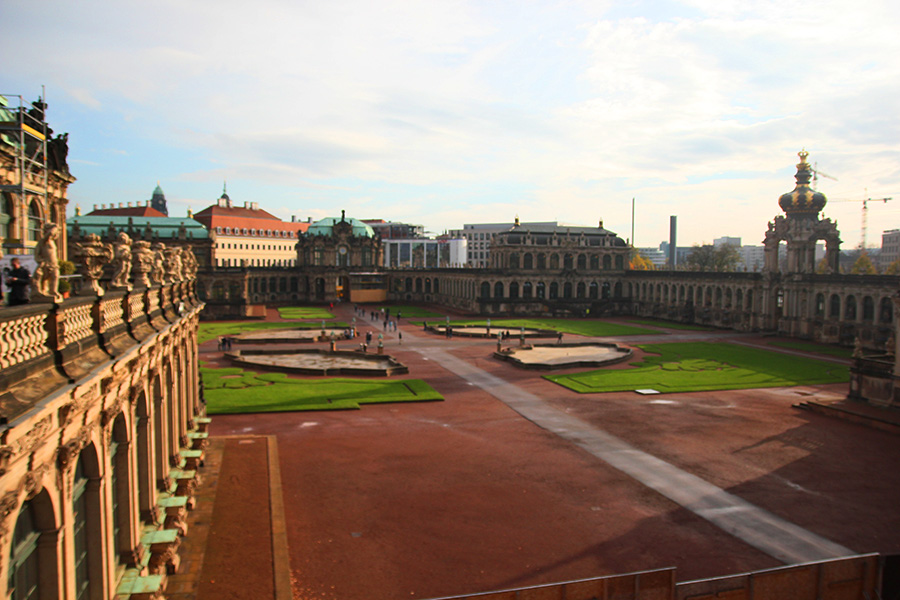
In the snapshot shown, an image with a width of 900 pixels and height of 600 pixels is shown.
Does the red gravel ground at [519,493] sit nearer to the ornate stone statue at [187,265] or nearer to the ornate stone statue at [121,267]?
the ornate stone statue at [187,265]

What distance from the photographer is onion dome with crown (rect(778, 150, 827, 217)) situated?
84312 millimetres

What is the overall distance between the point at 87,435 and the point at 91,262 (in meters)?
5.15

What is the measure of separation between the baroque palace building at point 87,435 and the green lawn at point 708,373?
32.5 m

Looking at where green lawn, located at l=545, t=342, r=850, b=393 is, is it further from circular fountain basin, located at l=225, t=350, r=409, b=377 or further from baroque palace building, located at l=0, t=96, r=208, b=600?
baroque palace building, located at l=0, t=96, r=208, b=600

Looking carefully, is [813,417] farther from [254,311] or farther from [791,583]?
[254,311]

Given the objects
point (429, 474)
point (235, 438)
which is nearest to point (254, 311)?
point (235, 438)

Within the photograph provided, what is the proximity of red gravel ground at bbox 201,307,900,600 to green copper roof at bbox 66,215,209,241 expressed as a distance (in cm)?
8090

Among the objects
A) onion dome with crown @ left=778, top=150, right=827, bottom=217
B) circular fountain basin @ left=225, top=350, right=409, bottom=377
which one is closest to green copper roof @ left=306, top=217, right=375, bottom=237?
circular fountain basin @ left=225, top=350, right=409, bottom=377

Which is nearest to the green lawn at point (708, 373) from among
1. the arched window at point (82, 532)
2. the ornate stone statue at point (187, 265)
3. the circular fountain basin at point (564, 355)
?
the circular fountain basin at point (564, 355)

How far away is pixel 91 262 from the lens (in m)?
14.5

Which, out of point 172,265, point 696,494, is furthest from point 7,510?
point 696,494

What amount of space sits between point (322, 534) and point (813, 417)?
3107cm

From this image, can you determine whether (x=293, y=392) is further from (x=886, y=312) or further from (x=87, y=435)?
(x=886, y=312)

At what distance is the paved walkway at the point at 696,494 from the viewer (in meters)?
21.1
